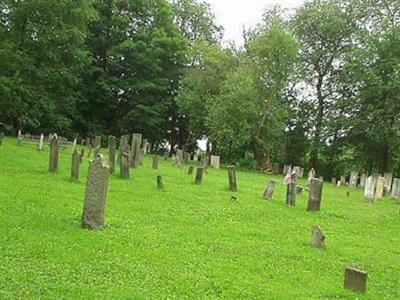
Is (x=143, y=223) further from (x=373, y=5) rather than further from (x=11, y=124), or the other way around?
(x=373, y=5)

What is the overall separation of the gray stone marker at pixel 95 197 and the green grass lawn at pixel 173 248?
272mm

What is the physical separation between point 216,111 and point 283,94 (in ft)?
31.4

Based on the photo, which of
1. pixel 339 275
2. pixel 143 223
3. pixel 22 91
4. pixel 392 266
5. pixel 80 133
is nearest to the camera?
pixel 339 275

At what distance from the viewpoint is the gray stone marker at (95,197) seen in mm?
10484

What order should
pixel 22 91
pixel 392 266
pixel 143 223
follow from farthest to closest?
pixel 22 91 → pixel 143 223 → pixel 392 266

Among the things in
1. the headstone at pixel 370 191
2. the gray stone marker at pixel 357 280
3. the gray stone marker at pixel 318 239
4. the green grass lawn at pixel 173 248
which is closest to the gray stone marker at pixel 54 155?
the green grass lawn at pixel 173 248

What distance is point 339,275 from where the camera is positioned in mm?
9672

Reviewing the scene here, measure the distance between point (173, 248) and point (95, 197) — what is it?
6.20 feet

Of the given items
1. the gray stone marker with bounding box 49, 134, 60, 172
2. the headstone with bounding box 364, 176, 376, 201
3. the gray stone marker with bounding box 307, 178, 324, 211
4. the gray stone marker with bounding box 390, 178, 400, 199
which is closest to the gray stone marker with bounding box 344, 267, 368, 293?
the gray stone marker with bounding box 307, 178, 324, 211

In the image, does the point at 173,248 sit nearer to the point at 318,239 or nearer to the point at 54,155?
the point at 318,239

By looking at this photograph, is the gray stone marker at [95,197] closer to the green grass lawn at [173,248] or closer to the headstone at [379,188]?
the green grass lawn at [173,248]

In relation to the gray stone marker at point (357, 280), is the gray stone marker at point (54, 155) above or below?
above

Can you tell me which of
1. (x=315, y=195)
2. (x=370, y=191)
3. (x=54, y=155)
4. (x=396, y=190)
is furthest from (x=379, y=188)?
(x=54, y=155)

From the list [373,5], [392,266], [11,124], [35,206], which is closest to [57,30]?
[11,124]
